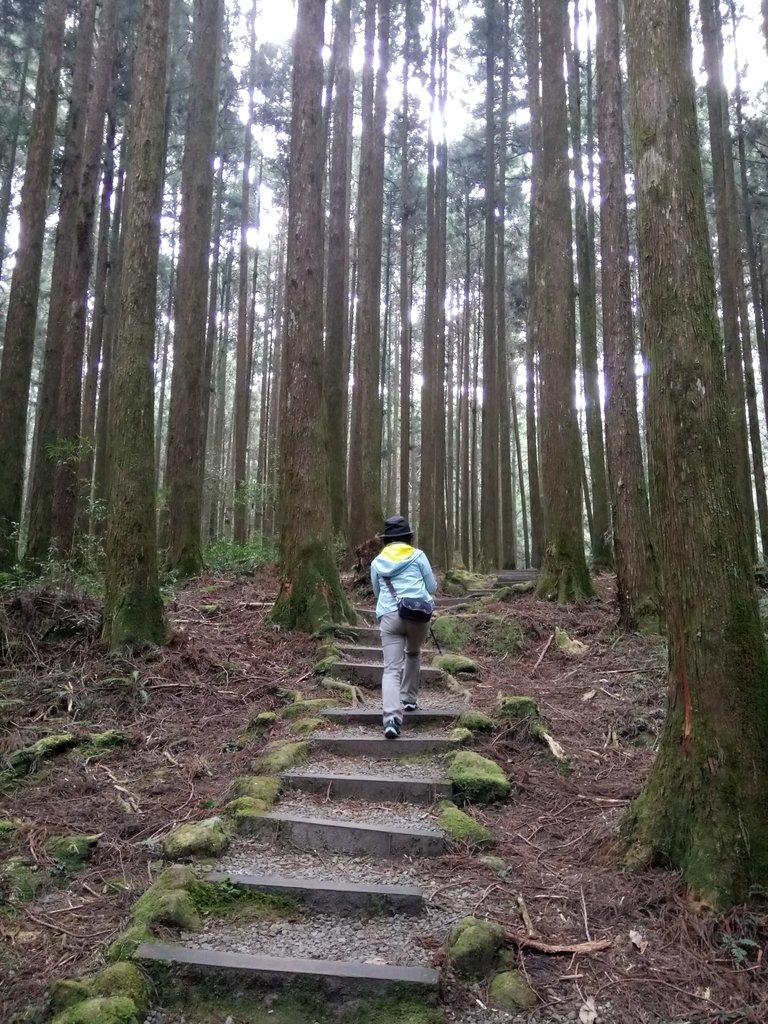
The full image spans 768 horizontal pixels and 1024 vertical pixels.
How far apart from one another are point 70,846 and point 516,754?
3254 millimetres

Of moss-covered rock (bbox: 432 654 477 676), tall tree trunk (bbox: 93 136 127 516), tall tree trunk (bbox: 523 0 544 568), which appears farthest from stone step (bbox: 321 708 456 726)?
tall tree trunk (bbox: 93 136 127 516)

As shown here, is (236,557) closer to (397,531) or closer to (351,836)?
(397,531)

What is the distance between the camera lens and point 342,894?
375 centimetres

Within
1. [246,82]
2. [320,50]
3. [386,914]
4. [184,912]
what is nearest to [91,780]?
[184,912]

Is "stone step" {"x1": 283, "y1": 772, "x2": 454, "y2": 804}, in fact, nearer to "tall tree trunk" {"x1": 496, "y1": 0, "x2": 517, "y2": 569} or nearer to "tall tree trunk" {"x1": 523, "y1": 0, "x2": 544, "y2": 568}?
"tall tree trunk" {"x1": 523, "y1": 0, "x2": 544, "y2": 568}

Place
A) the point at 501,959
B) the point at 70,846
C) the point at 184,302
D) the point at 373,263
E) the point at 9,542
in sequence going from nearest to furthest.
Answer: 1. the point at 501,959
2. the point at 70,846
3. the point at 9,542
4. the point at 184,302
5. the point at 373,263

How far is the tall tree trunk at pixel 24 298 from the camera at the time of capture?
10609 mm

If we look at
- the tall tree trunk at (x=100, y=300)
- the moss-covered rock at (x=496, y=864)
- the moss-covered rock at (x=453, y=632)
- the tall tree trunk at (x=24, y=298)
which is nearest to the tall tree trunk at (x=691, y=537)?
the moss-covered rock at (x=496, y=864)

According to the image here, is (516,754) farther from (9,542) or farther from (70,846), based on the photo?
(9,542)

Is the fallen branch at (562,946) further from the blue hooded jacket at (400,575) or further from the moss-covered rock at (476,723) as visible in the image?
the blue hooded jacket at (400,575)

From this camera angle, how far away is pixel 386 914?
3682 millimetres

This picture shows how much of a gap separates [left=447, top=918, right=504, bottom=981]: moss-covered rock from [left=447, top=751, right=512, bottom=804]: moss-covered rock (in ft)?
5.33

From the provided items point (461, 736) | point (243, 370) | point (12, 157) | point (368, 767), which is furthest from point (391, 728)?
point (12, 157)

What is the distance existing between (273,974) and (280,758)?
229cm
